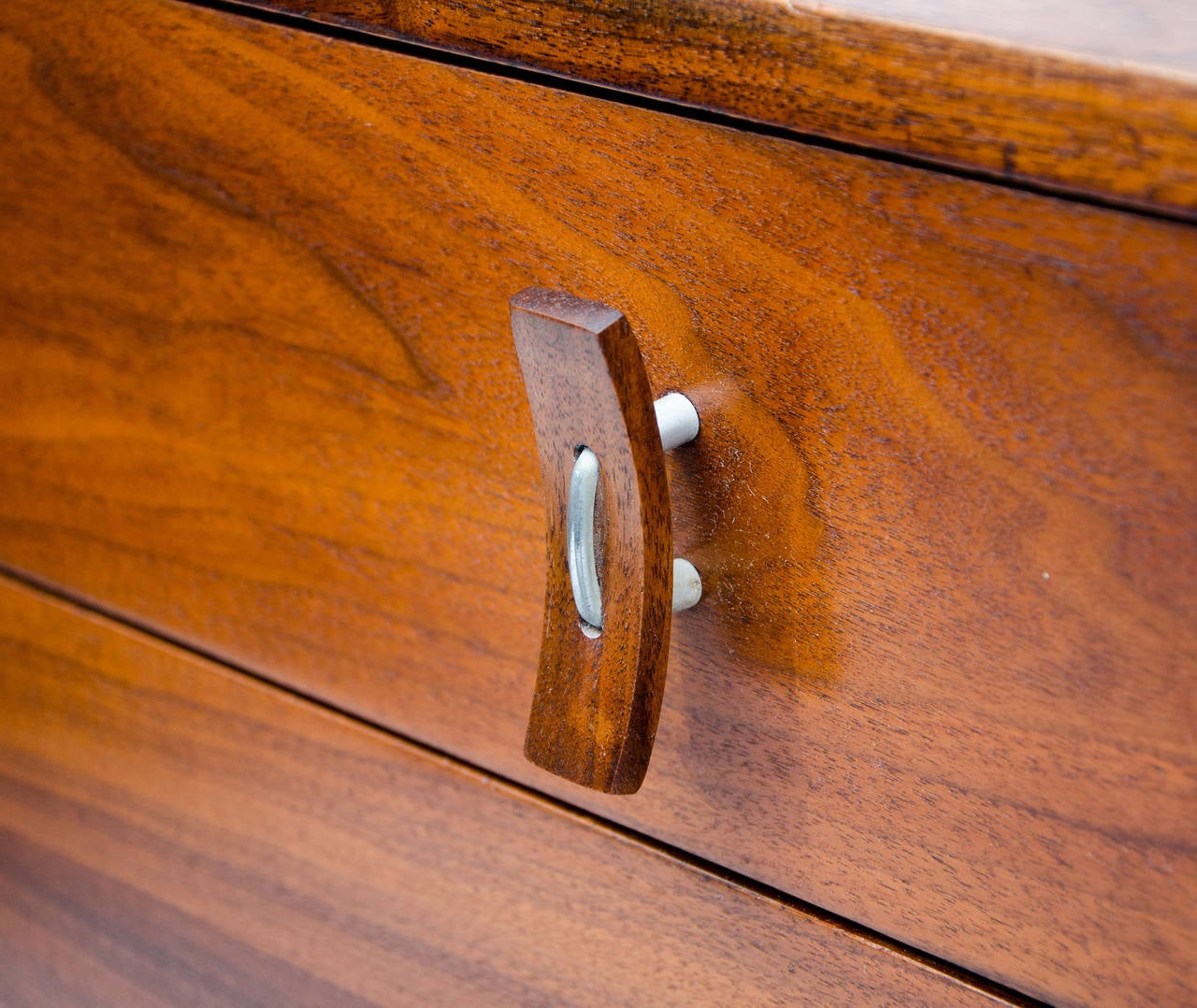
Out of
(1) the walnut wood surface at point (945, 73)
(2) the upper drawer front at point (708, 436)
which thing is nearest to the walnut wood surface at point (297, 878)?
(2) the upper drawer front at point (708, 436)

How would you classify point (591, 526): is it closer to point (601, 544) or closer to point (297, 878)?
point (601, 544)

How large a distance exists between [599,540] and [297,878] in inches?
7.9

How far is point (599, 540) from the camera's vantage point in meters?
0.25

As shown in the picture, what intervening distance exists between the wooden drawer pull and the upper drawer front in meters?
0.03

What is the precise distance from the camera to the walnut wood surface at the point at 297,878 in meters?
0.30

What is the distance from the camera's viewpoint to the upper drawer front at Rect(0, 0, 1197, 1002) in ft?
0.68

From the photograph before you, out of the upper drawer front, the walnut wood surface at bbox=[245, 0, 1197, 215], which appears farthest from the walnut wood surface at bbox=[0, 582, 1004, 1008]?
the walnut wood surface at bbox=[245, 0, 1197, 215]

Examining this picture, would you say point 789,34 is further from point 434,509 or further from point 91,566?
point 91,566

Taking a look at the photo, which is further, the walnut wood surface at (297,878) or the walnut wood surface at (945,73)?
the walnut wood surface at (297,878)

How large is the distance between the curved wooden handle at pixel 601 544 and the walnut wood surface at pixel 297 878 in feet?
0.21

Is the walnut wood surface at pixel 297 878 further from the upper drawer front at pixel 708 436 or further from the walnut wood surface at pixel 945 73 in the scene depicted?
the walnut wood surface at pixel 945 73

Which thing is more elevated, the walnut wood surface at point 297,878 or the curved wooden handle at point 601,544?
the curved wooden handle at point 601,544

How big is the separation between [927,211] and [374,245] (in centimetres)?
14

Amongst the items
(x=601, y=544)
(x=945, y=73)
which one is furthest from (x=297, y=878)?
(x=945, y=73)
